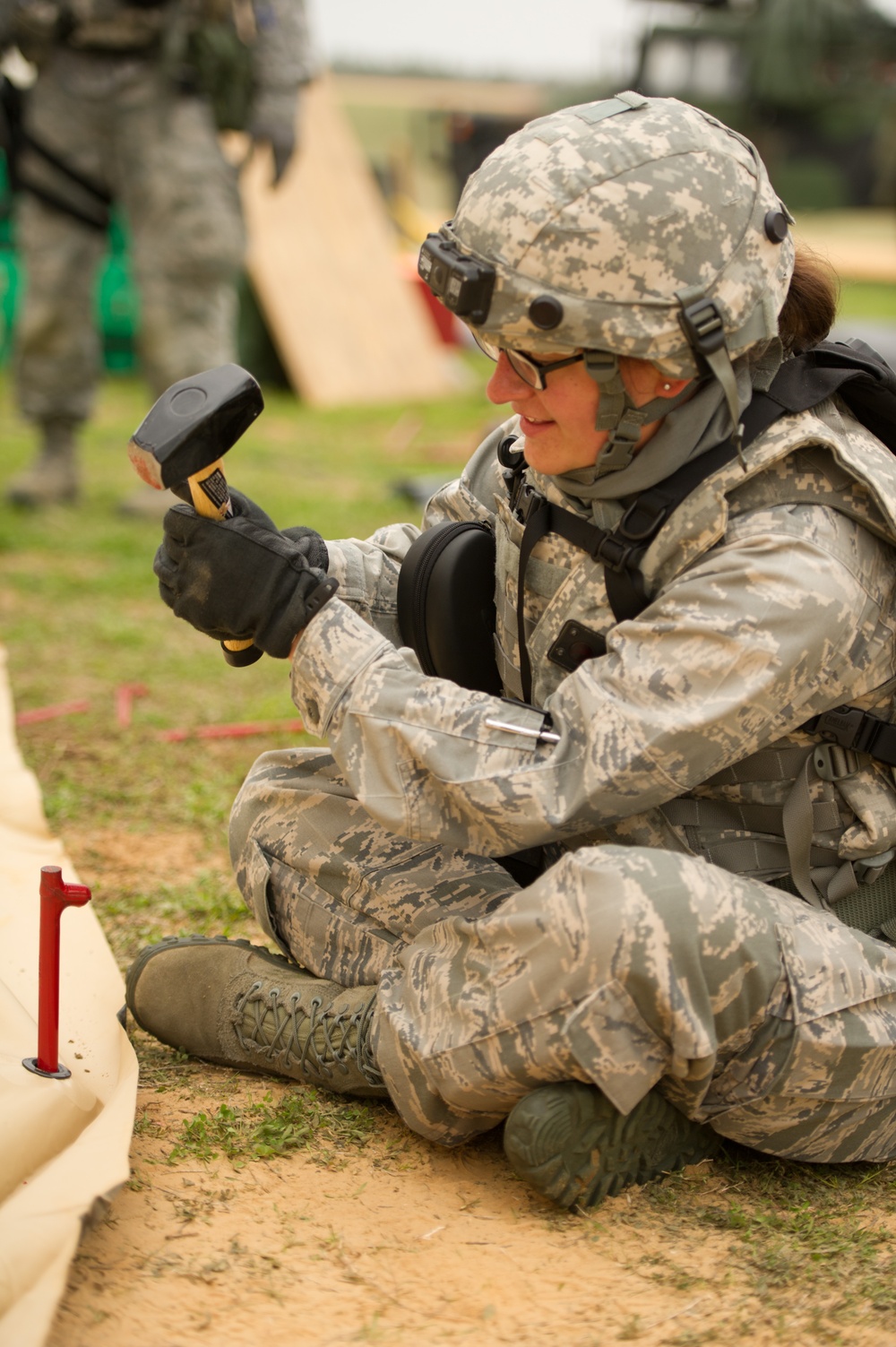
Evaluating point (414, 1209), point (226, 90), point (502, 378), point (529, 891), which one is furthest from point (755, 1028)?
point (226, 90)

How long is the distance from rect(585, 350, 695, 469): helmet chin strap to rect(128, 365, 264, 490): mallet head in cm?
50

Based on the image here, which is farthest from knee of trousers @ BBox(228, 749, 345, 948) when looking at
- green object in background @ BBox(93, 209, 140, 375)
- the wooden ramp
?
the wooden ramp

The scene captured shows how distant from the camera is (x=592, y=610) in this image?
2.31 metres

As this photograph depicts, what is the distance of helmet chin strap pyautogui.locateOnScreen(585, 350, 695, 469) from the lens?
218cm

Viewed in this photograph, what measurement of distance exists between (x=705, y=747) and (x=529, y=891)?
0.33 metres

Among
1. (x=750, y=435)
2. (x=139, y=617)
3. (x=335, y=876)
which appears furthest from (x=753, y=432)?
(x=139, y=617)

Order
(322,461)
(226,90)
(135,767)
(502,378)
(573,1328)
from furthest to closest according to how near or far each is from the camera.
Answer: (322,461), (226,90), (135,767), (502,378), (573,1328)

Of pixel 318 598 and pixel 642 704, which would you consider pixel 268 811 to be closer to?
pixel 318 598

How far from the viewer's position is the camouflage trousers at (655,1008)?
6.60 ft

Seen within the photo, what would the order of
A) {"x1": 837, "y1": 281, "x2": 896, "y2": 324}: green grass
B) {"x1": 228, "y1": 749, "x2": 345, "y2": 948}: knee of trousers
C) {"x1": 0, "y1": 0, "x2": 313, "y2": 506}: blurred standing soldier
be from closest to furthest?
{"x1": 228, "y1": 749, "x2": 345, "y2": 948}: knee of trousers
{"x1": 0, "y1": 0, "x2": 313, "y2": 506}: blurred standing soldier
{"x1": 837, "y1": 281, "x2": 896, "y2": 324}: green grass

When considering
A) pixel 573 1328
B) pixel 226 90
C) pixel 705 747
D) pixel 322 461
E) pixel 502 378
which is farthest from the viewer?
pixel 322 461

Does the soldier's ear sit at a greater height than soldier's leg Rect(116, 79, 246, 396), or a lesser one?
greater

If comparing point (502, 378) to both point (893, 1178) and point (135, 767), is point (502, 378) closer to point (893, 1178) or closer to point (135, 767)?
point (893, 1178)

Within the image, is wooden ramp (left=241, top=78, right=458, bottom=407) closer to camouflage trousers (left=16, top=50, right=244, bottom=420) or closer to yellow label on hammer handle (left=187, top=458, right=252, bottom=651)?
camouflage trousers (left=16, top=50, right=244, bottom=420)
